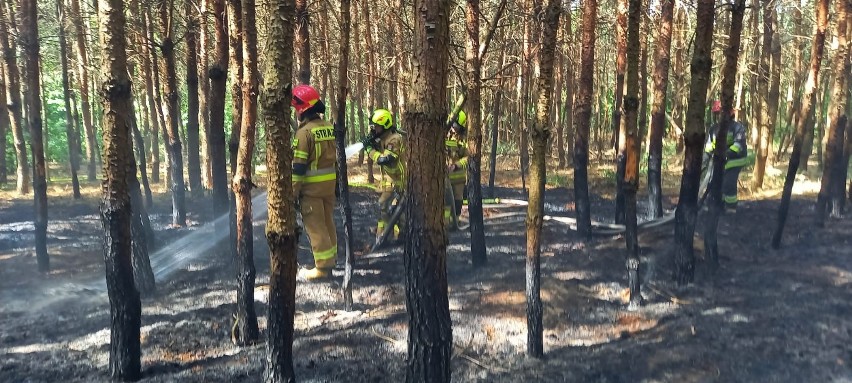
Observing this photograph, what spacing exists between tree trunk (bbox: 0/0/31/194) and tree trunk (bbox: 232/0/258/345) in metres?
6.66

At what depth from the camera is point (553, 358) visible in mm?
5953

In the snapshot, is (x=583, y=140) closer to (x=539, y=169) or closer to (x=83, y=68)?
→ (x=539, y=169)

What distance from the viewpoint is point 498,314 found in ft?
23.5

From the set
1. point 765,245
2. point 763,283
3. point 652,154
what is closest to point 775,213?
point 765,245

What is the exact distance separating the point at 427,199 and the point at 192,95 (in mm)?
8579

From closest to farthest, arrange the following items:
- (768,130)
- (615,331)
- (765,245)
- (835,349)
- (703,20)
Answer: (835,349)
(615,331)
(703,20)
(765,245)
(768,130)

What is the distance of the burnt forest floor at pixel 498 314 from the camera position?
559cm

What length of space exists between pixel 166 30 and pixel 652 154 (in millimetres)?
7749

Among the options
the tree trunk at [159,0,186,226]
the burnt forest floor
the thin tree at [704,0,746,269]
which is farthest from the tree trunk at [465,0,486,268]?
the tree trunk at [159,0,186,226]

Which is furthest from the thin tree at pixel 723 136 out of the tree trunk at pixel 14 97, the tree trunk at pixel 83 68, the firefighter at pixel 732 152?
the tree trunk at pixel 14 97

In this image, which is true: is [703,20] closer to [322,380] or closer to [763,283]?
[763,283]

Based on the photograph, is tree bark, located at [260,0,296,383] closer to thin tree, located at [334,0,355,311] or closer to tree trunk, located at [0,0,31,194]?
thin tree, located at [334,0,355,311]

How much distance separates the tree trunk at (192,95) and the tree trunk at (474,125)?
4830 mm

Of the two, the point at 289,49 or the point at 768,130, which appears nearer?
the point at 289,49
